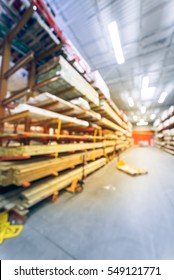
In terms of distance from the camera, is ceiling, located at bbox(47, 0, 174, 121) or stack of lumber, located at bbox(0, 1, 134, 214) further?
ceiling, located at bbox(47, 0, 174, 121)

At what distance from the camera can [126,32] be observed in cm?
411

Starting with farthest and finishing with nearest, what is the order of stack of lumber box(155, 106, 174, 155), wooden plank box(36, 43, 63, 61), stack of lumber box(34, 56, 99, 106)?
stack of lumber box(155, 106, 174, 155) → wooden plank box(36, 43, 63, 61) → stack of lumber box(34, 56, 99, 106)

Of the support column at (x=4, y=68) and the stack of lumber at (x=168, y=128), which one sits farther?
the stack of lumber at (x=168, y=128)

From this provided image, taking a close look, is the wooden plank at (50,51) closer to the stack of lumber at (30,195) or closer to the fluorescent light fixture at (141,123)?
the stack of lumber at (30,195)

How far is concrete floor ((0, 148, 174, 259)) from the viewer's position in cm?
133

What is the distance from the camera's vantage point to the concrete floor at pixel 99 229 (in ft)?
4.36

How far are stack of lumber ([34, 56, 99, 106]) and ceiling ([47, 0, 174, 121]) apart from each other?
193cm

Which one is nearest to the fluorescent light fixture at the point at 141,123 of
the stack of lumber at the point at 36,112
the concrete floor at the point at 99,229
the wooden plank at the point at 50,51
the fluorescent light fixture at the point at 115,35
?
the fluorescent light fixture at the point at 115,35

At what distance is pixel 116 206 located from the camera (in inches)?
89.7

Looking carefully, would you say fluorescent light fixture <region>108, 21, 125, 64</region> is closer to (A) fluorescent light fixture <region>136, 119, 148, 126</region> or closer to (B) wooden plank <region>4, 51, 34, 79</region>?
(B) wooden plank <region>4, 51, 34, 79</region>

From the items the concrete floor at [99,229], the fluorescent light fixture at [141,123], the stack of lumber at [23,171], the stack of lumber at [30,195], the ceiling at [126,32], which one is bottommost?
the concrete floor at [99,229]

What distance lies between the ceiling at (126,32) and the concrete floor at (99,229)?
474cm

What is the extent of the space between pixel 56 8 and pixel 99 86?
7.32 feet

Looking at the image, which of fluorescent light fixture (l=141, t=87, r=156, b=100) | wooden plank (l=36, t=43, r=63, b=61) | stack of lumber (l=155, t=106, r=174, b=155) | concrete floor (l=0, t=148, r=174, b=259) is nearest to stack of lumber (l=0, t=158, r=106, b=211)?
concrete floor (l=0, t=148, r=174, b=259)
